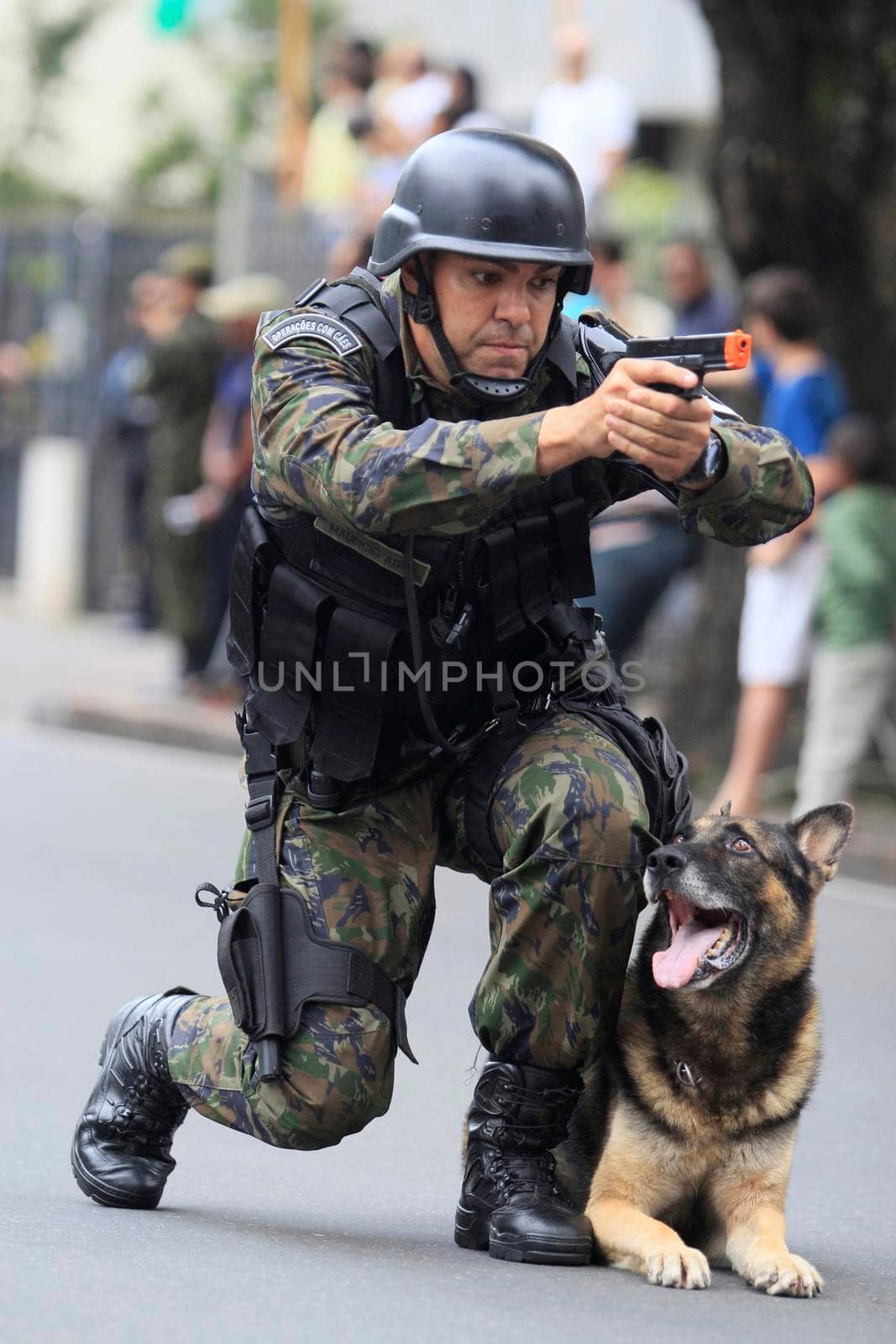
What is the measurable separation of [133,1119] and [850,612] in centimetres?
541

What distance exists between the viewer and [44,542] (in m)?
18.2

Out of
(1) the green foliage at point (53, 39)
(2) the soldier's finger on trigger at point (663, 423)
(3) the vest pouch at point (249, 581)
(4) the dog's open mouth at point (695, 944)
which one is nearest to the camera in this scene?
(2) the soldier's finger on trigger at point (663, 423)

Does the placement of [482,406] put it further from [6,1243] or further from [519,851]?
[6,1243]

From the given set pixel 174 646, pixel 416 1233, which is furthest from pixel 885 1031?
pixel 174 646

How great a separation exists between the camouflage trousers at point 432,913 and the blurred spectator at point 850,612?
16.6 ft

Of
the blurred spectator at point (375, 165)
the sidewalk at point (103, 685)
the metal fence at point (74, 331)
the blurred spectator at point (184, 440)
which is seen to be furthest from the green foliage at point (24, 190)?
the blurred spectator at point (184, 440)

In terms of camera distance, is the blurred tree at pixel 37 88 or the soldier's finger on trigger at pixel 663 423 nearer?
the soldier's finger on trigger at pixel 663 423

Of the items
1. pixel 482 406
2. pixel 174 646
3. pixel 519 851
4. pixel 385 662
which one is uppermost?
pixel 482 406

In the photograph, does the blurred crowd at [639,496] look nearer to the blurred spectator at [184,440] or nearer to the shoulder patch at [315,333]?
the blurred spectator at [184,440]

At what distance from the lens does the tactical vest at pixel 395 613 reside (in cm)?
414

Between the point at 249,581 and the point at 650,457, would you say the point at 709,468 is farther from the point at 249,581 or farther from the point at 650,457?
the point at 249,581

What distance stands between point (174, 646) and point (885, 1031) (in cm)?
973

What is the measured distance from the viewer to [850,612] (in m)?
9.15

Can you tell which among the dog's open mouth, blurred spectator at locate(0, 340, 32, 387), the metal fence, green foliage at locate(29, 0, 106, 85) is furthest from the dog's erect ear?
green foliage at locate(29, 0, 106, 85)
